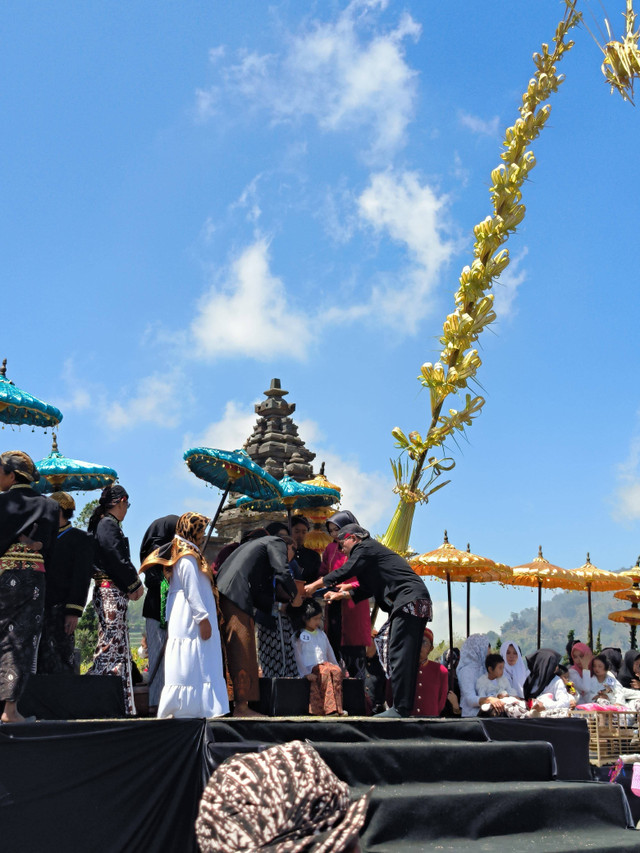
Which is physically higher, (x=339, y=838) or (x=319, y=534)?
(x=319, y=534)

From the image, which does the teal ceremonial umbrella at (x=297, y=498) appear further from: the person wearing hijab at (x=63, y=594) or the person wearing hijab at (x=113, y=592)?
the person wearing hijab at (x=63, y=594)

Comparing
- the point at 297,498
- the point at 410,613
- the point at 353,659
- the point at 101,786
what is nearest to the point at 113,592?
the point at 101,786

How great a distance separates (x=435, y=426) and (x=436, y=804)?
5422mm

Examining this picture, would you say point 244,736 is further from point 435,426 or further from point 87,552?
point 435,426

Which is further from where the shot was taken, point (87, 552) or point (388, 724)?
point (87, 552)

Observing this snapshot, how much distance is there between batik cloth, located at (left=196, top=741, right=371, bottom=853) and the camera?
6.15ft

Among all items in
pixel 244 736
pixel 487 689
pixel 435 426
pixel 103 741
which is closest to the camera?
pixel 103 741

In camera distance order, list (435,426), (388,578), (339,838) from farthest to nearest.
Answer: (435,426) < (388,578) < (339,838)

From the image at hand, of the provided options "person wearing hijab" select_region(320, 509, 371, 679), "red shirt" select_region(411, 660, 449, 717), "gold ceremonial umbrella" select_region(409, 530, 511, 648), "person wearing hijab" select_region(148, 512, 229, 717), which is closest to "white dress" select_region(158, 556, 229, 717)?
"person wearing hijab" select_region(148, 512, 229, 717)

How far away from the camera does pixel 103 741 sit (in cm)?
473

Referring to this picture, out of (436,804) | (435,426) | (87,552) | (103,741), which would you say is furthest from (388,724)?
(435,426)

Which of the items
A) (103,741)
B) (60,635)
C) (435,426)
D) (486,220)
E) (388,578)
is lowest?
(103,741)

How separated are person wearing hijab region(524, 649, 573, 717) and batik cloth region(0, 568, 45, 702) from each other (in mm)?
5633

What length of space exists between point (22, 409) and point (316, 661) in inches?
164
